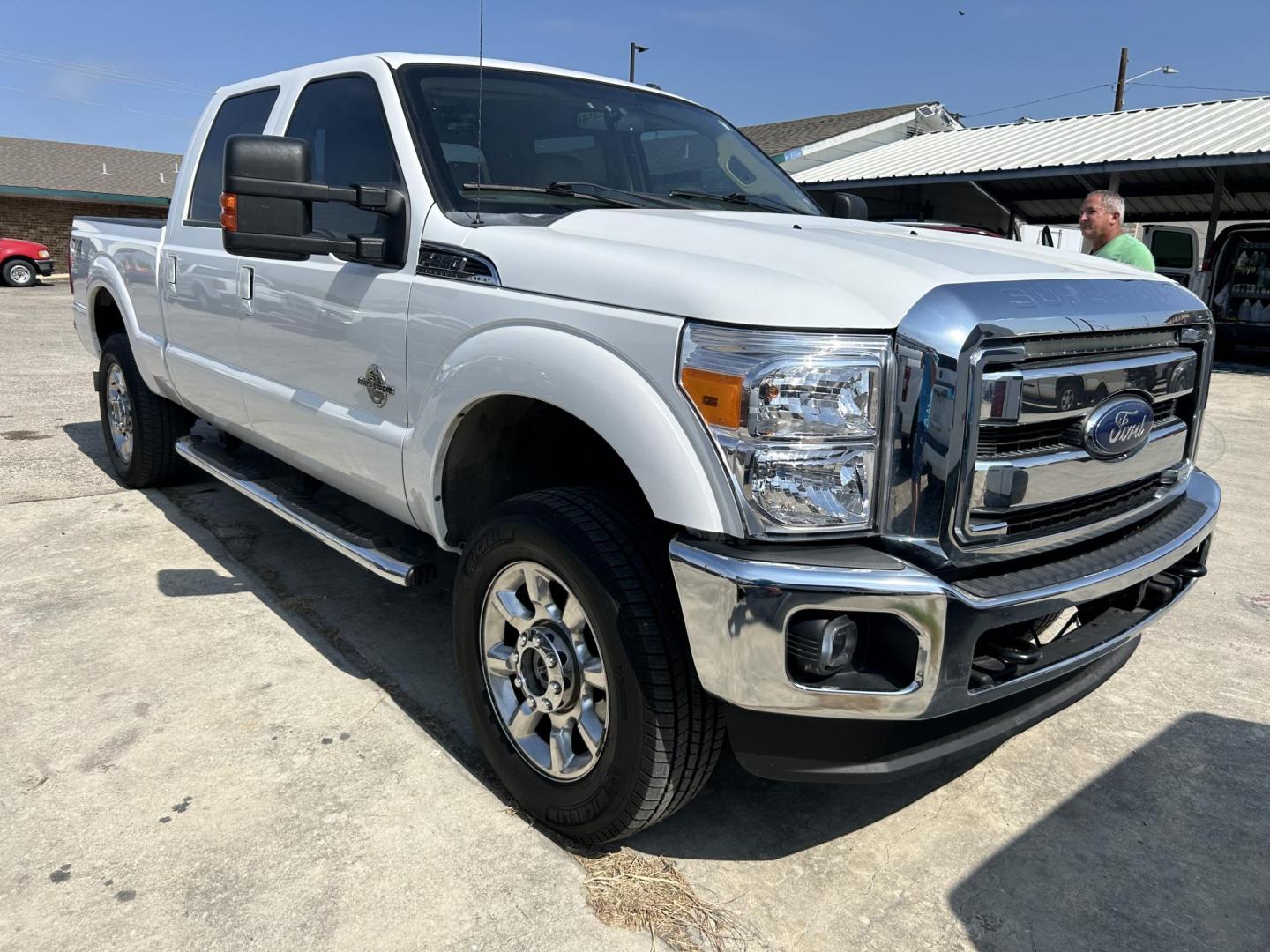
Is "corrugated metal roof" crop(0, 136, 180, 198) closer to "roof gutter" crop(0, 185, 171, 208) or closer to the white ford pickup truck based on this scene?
"roof gutter" crop(0, 185, 171, 208)

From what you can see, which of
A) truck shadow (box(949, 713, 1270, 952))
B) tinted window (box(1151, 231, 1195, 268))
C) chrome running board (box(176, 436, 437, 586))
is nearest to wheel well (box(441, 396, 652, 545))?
chrome running board (box(176, 436, 437, 586))

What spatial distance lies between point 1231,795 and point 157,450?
16.7ft

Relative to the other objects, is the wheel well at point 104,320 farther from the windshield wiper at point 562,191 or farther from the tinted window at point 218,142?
the windshield wiper at point 562,191

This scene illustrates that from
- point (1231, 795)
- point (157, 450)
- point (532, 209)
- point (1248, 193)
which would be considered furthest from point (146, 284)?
point (1248, 193)

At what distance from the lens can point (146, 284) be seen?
468 cm

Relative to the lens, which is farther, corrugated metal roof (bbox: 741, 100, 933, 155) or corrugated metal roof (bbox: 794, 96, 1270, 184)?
corrugated metal roof (bbox: 741, 100, 933, 155)

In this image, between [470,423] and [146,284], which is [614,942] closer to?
[470,423]

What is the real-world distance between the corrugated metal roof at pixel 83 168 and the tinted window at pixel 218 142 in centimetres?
2748

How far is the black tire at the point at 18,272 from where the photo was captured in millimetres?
24328

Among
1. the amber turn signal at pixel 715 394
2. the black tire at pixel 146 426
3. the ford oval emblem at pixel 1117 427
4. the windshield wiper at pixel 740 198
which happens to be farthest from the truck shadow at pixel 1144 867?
the black tire at pixel 146 426

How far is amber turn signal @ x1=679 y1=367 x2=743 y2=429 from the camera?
6.29 feet

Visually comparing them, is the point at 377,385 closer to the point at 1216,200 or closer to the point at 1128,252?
the point at 1128,252

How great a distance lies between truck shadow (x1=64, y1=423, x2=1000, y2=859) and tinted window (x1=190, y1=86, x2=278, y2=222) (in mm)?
1545

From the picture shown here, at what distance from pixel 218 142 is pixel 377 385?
221 centimetres
